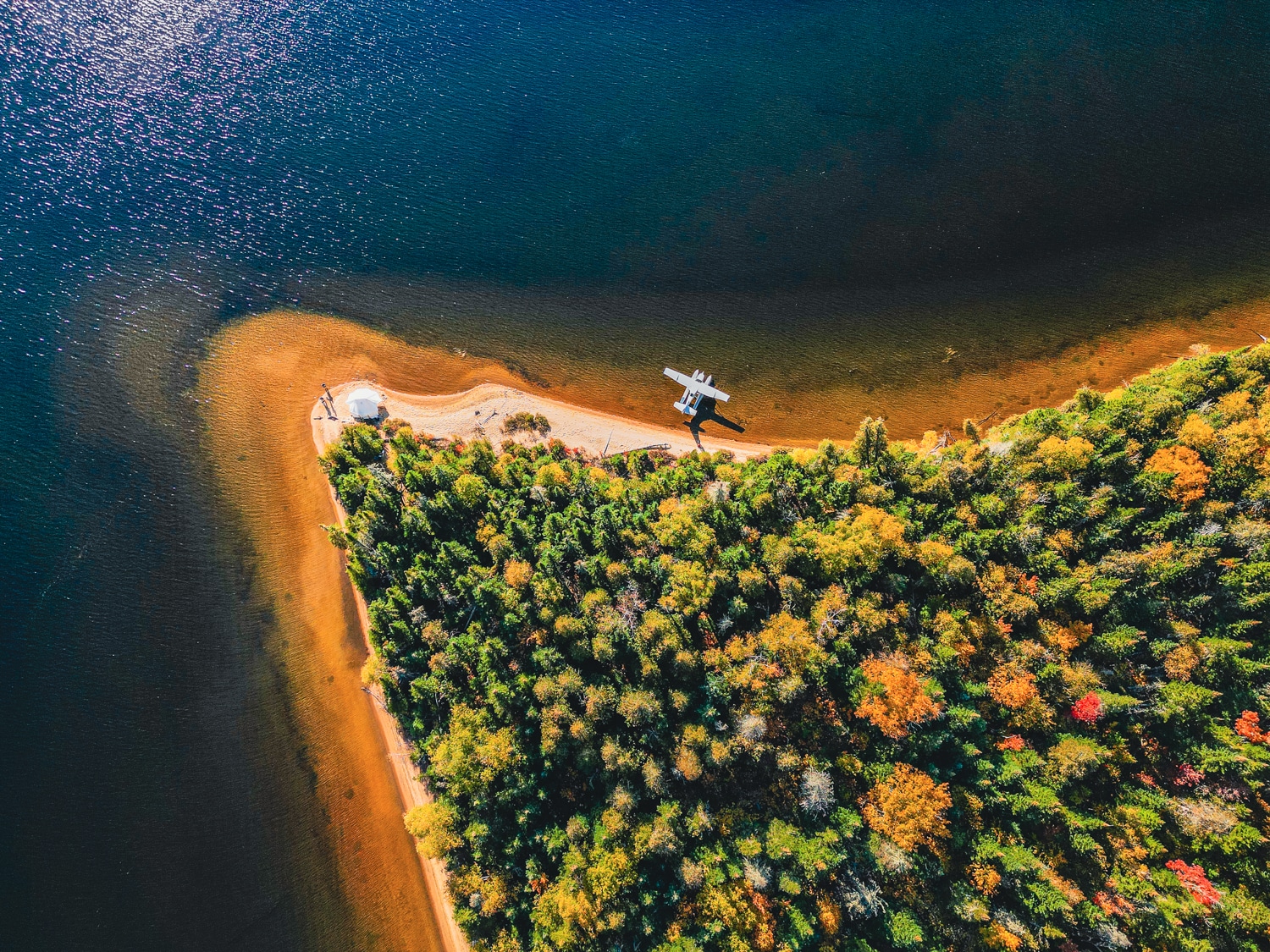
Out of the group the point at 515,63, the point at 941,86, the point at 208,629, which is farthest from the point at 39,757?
the point at 941,86

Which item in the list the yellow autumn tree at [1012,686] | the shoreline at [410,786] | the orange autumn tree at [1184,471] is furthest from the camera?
the shoreline at [410,786]

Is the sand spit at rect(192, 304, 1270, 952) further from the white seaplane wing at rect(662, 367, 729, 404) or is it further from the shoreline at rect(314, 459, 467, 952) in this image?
the white seaplane wing at rect(662, 367, 729, 404)

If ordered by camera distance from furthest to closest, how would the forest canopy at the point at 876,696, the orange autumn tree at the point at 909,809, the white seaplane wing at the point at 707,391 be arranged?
the white seaplane wing at the point at 707,391
the forest canopy at the point at 876,696
the orange autumn tree at the point at 909,809

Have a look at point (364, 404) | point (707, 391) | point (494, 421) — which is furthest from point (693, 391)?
point (364, 404)

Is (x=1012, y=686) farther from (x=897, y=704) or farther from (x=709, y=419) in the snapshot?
(x=709, y=419)

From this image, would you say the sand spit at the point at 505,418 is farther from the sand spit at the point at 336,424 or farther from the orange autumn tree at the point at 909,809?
the orange autumn tree at the point at 909,809

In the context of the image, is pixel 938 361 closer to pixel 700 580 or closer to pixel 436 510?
pixel 700 580

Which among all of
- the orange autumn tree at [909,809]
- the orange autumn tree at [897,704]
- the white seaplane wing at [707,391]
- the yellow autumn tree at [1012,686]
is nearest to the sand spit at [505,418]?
the white seaplane wing at [707,391]
